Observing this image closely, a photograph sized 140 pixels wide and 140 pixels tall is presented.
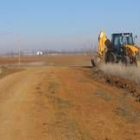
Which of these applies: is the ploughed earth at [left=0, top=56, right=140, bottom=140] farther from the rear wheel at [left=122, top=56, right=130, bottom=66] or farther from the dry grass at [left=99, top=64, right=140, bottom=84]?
the rear wheel at [left=122, top=56, right=130, bottom=66]

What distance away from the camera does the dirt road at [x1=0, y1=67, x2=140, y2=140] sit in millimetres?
12789

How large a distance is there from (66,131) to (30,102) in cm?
688

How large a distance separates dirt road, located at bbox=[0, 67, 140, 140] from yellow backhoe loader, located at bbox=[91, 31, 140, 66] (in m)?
16.1

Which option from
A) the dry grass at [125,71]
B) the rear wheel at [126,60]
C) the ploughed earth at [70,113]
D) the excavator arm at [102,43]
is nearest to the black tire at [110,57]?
the excavator arm at [102,43]

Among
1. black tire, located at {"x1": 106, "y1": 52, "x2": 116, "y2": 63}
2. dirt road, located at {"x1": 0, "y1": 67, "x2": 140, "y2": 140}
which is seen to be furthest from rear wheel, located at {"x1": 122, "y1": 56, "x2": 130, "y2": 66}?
dirt road, located at {"x1": 0, "y1": 67, "x2": 140, "y2": 140}

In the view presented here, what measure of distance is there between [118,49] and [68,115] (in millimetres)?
27044

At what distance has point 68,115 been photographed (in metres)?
16.2

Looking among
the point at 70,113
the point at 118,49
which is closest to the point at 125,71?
the point at 118,49

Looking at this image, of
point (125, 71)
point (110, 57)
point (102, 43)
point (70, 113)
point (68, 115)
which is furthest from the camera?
point (102, 43)

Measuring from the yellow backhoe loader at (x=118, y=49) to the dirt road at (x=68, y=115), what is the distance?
16120mm

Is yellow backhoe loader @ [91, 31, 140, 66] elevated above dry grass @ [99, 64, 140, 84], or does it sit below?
above

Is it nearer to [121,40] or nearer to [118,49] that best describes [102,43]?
[118,49]

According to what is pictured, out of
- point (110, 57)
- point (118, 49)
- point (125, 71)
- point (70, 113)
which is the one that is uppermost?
point (118, 49)

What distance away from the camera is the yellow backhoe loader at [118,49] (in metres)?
40.7
